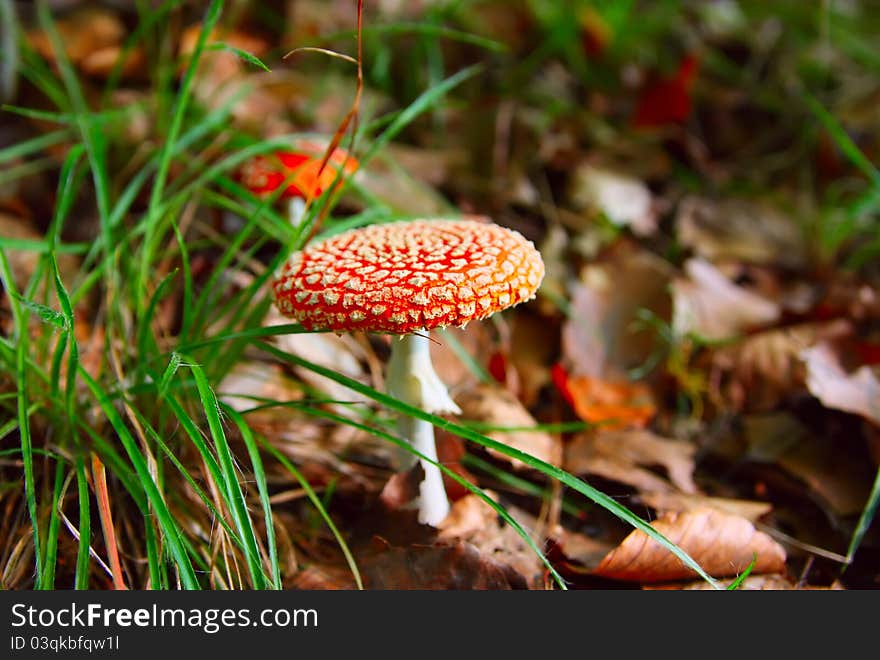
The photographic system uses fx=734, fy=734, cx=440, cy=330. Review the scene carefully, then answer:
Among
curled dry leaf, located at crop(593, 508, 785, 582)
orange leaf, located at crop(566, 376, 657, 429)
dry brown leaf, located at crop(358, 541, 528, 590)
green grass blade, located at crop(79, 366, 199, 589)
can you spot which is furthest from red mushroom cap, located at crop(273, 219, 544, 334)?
orange leaf, located at crop(566, 376, 657, 429)

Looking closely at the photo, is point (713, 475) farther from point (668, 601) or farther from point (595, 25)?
point (595, 25)

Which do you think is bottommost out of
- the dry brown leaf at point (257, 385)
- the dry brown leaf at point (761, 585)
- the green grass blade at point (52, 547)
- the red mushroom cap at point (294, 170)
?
the dry brown leaf at point (761, 585)

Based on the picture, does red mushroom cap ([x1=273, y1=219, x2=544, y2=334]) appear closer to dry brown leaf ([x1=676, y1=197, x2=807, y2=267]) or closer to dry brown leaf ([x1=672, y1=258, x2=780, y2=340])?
dry brown leaf ([x1=672, y1=258, x2=780, y2=340])

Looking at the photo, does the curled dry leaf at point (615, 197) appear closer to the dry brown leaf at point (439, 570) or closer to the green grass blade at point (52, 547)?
the dry brown leaf at point (439, 570)

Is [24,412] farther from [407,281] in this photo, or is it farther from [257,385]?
[407,281]

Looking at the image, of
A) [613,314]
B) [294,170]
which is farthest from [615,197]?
[294,170]

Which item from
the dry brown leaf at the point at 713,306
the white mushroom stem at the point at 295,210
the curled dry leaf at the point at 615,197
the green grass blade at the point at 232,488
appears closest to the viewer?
the green grass blade at the point at 232,488

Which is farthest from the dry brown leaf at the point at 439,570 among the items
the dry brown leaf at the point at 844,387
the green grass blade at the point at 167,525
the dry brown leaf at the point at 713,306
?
the dry brown leaf at the point at 713,306
